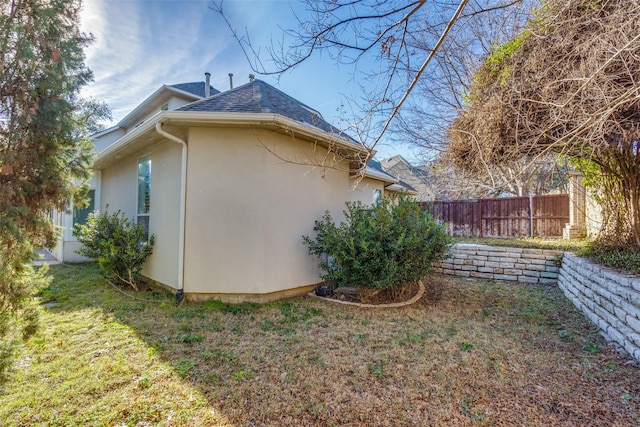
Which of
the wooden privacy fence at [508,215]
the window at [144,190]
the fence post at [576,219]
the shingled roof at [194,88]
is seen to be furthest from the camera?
the wooden privacy fence at [508,215]

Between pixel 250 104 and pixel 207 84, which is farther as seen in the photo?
pixel 207 84

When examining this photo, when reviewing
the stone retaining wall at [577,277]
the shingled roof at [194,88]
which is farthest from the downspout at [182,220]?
the shingled roof at [194,88]

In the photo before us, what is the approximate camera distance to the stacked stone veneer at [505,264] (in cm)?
674

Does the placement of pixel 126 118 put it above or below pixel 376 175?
above

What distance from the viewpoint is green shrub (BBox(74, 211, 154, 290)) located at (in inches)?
228

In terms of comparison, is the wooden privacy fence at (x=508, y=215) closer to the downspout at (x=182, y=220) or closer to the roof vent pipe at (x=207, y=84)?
the downspout at (x=182, y=220)

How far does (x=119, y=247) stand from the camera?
5781 mm

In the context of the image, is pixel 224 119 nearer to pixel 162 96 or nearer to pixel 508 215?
pixel 162 96

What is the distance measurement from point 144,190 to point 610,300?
27.6 ft

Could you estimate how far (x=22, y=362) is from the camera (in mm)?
3115

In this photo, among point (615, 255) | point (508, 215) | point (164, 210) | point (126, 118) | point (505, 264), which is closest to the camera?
point (615, 255)

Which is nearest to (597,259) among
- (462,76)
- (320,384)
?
(320,384)

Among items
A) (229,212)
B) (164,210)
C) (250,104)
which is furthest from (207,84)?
(229,212)

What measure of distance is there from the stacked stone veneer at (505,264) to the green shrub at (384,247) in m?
1.47
